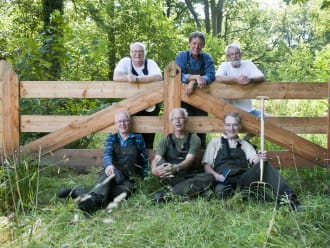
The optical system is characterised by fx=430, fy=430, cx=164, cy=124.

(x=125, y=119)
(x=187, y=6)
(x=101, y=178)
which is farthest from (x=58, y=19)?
(x=187, y=6)

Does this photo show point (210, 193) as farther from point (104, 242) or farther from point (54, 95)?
point (54, 95)

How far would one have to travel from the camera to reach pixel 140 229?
11.1 feet

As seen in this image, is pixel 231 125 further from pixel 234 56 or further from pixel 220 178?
pixel 234 56

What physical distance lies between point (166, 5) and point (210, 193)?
2517 centimetres

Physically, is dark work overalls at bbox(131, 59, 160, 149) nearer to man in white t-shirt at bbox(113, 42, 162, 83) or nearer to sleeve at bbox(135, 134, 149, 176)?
man in white t-shirt at bbox(113, 42, 162, 83)

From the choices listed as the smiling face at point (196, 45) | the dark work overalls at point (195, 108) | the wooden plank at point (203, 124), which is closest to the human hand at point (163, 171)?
the wooden plank at point (203, 124)

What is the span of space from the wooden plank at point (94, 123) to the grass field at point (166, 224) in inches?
41.7

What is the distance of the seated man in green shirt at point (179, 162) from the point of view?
15.1 ft

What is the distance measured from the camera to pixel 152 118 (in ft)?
18.1

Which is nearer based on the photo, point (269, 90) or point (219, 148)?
point (219, 148)

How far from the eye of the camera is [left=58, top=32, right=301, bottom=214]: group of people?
14.6ft

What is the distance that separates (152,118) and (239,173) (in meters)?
1.43

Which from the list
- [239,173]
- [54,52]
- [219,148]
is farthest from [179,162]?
[54,52]

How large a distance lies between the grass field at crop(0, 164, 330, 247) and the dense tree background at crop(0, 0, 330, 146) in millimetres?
1747
